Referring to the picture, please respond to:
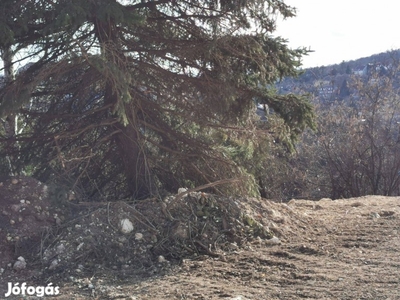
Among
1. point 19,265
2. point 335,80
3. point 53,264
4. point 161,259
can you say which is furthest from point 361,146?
point 19,265

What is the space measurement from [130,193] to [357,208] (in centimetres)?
357

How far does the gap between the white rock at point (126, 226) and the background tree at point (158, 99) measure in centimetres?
99

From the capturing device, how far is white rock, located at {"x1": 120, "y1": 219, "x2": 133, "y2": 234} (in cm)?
471

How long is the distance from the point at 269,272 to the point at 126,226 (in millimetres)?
1553

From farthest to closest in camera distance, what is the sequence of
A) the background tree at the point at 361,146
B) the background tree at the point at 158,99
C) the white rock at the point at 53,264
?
1. the background tree at the point at 361,146
2. the background tree at the point at 158,99
3. the white rock at the point at 53,264

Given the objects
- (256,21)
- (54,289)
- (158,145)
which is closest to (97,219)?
(54,289)

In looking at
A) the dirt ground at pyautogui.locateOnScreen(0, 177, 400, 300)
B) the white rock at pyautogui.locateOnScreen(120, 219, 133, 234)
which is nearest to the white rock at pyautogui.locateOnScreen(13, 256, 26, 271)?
the dirt ground at pyautogui.locateOnScreen(0, 177, 400, 300)

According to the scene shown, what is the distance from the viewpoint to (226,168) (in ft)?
20.6

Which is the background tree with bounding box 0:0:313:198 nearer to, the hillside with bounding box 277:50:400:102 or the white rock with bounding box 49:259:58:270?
the white rock with bounding box 49:259:58:270

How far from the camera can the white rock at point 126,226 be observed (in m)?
4.71

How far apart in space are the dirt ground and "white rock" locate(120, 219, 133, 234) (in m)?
0.41

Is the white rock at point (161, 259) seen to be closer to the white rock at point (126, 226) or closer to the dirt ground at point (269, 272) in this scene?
the dirt ground at point (269, 272)

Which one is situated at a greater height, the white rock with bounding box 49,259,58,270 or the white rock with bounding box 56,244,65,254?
the white rock with bounding box 56,244,65,254

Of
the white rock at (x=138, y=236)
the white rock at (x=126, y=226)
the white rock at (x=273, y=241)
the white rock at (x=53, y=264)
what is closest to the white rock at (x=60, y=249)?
the white rock at (x=53, y=264)
